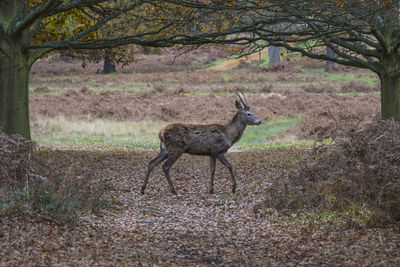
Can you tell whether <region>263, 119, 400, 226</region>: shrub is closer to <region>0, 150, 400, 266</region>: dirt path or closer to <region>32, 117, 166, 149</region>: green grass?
<region>0, 150, 400, 266</region>: dirt path

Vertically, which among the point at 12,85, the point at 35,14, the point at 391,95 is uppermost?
the point at 35,14

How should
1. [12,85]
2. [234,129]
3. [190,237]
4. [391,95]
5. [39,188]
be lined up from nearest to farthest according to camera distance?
1. [190,237]
2. [39,188]
3. [234,129]
4. [12,85]
5. [391,95]

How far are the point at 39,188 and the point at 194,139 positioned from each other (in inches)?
163

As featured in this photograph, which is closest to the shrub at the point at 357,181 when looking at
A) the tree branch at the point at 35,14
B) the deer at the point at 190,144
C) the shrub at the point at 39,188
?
the deer at the point at 190,144

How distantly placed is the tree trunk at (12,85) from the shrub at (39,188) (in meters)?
2.98

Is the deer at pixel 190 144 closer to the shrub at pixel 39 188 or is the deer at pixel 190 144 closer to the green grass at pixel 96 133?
the shrub at pixel 39 188

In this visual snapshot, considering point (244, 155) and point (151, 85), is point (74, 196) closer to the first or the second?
point (244, 155)

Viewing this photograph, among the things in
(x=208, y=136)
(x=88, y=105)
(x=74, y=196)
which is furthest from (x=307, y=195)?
(x=88, y=105)

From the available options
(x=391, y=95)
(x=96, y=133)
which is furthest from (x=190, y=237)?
(x=96, y=133)

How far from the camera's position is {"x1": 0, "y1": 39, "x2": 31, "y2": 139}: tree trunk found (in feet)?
43.7

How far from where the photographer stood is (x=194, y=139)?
39.9 feet

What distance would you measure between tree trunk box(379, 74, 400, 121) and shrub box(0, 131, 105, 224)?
30.0 feet

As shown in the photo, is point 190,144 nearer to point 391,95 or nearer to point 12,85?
point 12,85

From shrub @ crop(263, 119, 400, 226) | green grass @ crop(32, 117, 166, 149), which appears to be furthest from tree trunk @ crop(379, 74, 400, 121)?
green grass @ crop(32, 117, 166, 149)
